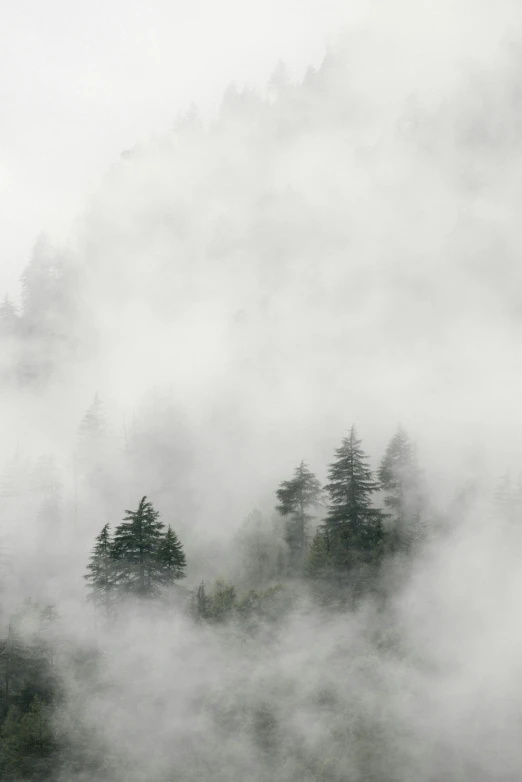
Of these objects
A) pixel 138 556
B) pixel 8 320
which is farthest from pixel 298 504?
pixel 8 320

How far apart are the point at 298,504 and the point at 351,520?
22.9 ft

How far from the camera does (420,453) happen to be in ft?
207

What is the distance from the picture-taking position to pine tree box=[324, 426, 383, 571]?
41.7 metres

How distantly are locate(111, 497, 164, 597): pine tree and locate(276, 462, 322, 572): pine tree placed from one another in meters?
11.5

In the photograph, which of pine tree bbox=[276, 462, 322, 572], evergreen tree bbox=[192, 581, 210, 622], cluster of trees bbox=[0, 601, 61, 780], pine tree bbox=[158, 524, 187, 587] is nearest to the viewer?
cluster of trees bbox=[0, 601, 61, 780]

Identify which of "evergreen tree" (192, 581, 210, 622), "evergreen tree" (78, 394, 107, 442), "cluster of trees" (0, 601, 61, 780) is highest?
"evergreen tree" (78, 394, 107, 442)

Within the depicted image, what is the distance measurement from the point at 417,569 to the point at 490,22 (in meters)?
185

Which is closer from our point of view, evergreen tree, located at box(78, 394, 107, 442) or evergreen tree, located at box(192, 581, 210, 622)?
evergreen tree, located at box(192, 581, 210, 622)

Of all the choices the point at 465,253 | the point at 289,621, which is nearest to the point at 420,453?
the point at 289,621

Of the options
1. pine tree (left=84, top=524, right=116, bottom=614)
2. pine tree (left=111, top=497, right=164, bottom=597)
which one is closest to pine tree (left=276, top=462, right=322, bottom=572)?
pine tree (left=111, top=497, right=164, bottom=597)

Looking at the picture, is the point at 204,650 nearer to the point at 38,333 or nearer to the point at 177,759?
the point at 177,759

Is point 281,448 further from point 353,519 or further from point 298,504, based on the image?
point 353,519

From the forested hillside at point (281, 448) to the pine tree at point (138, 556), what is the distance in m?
0.22

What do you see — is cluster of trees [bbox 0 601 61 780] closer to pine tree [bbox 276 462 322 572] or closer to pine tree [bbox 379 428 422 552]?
pine tree [bbox 276 462 322 572]
